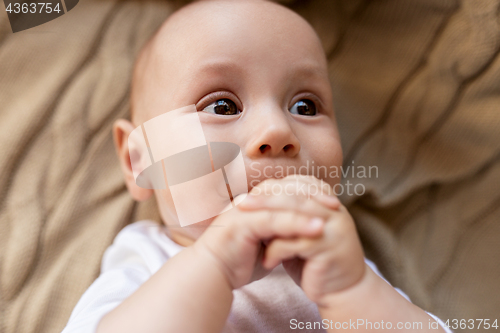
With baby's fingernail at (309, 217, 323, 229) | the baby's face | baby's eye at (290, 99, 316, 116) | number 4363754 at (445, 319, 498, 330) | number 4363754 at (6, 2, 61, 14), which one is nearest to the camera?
baby's fingernail at (309, 217, 323, 229)

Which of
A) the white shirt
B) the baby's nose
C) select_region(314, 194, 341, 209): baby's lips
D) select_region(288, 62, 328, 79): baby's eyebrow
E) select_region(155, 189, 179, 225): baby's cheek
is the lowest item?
the white shirt

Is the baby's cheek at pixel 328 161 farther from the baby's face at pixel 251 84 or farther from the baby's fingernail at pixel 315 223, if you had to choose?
the baby's fingernail at pixel 315 223

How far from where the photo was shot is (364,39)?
1.12 metres

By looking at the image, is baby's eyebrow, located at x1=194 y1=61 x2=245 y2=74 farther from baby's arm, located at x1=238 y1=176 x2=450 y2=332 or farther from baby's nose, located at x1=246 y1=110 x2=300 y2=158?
baby's arm, located at x1=238 y1=176 x2=450 y2=332

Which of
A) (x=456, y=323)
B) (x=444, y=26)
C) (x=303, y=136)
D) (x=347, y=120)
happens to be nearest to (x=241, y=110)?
(x=303, y=136)

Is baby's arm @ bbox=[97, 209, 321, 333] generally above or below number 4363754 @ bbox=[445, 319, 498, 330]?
above

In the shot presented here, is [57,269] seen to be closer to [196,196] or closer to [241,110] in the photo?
[196,196]

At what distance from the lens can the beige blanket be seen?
961mm

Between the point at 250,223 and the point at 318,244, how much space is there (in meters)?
0.11

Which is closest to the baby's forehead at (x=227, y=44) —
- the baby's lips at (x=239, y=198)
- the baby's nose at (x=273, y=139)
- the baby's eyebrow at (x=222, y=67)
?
the baby's eyebrow at (x=222, y=67)

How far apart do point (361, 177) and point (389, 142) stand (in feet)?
0.44

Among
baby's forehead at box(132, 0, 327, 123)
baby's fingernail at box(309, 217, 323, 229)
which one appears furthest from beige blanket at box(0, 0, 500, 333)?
baby's fingernail at box(309, 217, 323, 229)

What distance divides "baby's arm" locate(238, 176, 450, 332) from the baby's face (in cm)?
10

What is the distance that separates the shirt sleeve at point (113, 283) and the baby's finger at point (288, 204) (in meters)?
0.35
